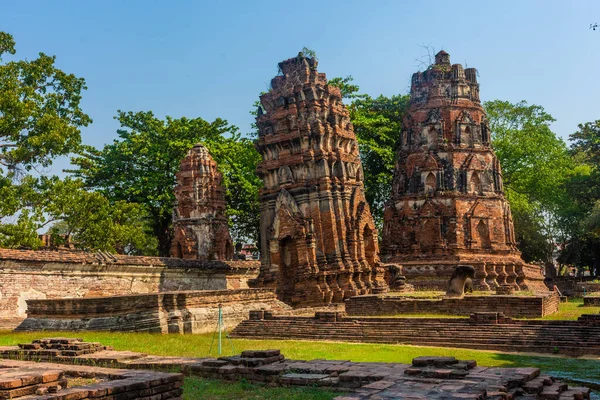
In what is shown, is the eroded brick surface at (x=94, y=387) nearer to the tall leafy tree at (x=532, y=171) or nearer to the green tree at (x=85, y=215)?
the green tree at (x=85, y=215)

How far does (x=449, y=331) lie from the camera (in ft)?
52.0

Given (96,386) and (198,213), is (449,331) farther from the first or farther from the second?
(198,213)

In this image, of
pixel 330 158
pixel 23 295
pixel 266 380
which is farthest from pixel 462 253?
pixel 266 380

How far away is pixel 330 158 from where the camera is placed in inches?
991

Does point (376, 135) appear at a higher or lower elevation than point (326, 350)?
higher

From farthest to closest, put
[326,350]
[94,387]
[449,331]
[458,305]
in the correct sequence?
[458,305], [449,331], [326,350], [94,387]

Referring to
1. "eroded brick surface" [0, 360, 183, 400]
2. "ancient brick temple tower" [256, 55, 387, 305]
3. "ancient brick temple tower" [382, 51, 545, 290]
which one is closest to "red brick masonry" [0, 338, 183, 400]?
"eroded brick surface" [0, 360, 183, 400]

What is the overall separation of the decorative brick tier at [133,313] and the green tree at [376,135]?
21065 mm

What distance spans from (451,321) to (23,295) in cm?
1355

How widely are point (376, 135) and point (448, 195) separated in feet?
27.0

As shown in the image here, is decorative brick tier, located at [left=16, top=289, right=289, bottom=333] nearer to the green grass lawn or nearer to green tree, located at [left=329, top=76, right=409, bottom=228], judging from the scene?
the green grass lawn

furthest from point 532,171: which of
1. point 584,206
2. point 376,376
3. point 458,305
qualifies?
point 376,376

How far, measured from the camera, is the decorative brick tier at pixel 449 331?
47.3 feet

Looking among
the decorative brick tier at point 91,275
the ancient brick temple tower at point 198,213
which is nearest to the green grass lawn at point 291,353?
the decorative brick tier at point 91,275
